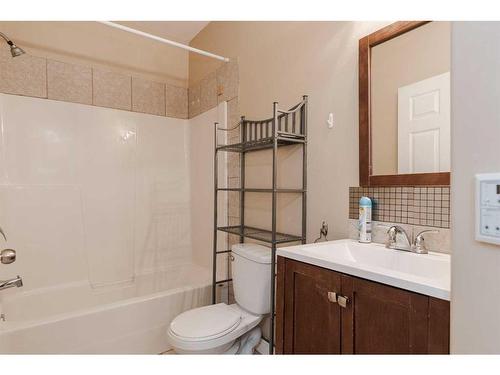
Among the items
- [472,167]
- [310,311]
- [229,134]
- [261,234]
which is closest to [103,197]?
[229,134]

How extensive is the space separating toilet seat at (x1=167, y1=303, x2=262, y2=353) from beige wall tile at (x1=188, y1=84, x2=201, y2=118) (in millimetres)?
1716

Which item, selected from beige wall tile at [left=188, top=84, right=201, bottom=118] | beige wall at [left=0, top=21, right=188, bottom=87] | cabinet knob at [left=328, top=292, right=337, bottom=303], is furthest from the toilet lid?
beige wall at [left=0, top=21, right=188, bottom=87]

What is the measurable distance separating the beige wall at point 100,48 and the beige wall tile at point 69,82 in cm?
6

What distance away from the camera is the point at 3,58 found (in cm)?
205

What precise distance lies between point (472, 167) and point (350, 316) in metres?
0.60

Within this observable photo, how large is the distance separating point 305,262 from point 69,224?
1953 millimetres

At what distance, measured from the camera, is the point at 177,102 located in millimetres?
2791

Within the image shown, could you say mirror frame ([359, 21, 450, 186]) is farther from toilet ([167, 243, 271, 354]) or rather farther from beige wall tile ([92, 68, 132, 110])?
beige wall tile ([92, 68, 132, 110])

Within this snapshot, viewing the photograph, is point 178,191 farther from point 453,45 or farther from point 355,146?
point 453,45

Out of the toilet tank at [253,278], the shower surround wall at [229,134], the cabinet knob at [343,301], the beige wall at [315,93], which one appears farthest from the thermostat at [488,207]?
the shower surround wall at [229,134]

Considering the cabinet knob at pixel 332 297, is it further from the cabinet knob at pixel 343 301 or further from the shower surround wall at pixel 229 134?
the shower surround wall at pixel 229 134

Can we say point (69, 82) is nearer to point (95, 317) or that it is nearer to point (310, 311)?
point (95, 317)
